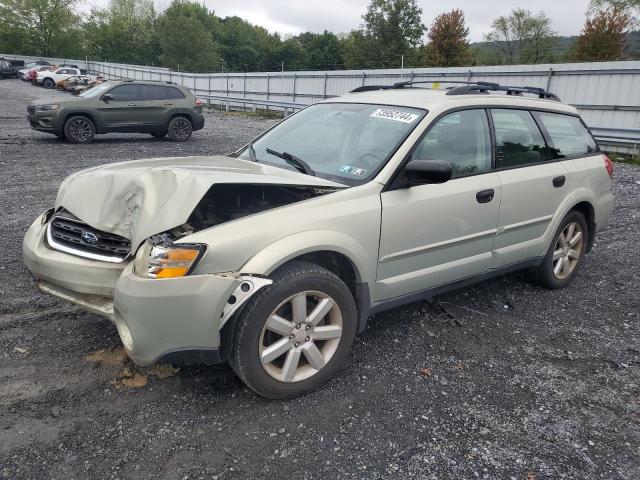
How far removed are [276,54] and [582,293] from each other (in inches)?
3254

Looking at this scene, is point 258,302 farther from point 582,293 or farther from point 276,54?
point 276,54

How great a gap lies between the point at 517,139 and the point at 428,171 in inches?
55.2

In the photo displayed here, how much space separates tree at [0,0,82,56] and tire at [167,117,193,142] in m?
67.9

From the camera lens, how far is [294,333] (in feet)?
9.27

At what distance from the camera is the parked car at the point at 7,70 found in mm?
45719

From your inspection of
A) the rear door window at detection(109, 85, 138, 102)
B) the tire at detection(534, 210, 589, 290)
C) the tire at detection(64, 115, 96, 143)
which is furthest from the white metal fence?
the tire at detection(64, 115, 96, 143)

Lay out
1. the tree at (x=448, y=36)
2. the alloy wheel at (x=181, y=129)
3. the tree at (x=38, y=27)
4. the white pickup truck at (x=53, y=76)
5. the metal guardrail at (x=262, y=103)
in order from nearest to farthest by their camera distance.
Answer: the alloy wheel at (x=181, y=129) < the metal guardrail at (x=262, y=103) < the white pickup truck at (x=53, y=76) < the tree at (x=448, y=36) < the tree at (x=38, y=27)

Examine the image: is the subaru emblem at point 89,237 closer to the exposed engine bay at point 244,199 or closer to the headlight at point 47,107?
the exposed engine bay at point 244,199

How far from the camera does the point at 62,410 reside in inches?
107

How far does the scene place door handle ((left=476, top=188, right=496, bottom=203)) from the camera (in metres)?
3.61

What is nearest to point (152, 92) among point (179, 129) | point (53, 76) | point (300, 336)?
point (179, 129)

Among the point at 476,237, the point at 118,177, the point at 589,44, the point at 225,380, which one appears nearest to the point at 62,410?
the point at 225,380

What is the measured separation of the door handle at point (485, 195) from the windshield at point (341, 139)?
0.69m

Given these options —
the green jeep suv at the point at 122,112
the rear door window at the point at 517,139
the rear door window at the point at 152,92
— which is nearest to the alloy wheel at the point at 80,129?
the green jeep suv at the point at 122,112
